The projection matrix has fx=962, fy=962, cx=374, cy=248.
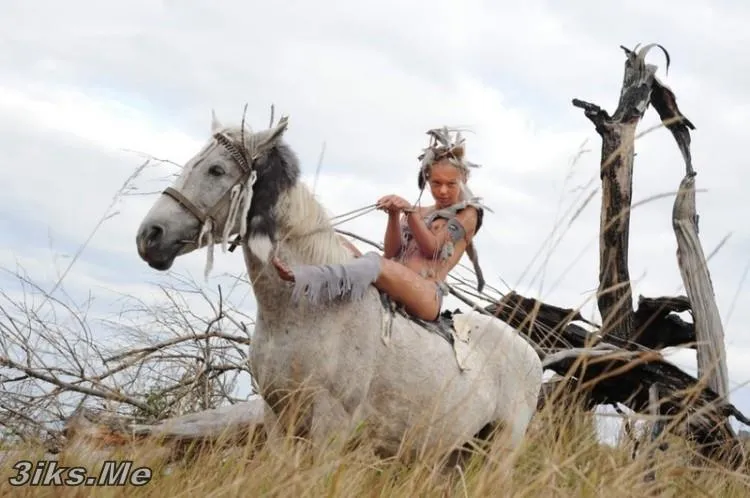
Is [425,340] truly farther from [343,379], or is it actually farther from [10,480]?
[10,480]

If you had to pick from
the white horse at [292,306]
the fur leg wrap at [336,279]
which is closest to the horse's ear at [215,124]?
the white horse at [292,306]

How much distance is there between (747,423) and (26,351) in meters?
5.20

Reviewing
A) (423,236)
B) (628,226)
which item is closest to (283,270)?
(423,236)

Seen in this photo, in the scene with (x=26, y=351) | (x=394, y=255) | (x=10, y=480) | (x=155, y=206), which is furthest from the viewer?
(x=26, y=351)

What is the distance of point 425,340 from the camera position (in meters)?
4.38

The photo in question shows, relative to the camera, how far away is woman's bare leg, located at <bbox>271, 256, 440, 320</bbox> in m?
4.30

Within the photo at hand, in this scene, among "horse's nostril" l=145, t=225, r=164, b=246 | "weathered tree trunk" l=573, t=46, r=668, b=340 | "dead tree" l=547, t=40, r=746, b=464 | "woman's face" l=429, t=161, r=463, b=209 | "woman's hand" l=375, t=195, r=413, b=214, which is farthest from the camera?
"weathered tree trunk" l=573, t=46, r=668, b=340

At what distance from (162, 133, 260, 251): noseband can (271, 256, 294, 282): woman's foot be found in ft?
0.75

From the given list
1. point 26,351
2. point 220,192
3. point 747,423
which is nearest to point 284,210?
point 220,192

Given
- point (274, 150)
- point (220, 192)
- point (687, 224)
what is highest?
point (687, 224)

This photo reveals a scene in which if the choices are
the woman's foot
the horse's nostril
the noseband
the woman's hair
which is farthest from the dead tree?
the horse's nostril

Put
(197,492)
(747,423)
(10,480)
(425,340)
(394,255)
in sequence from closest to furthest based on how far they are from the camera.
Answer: (197,492)
(10,480)
(425,340)
(394,255)
(747,423)

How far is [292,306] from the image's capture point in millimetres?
4012

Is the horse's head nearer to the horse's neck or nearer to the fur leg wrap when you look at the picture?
the horse's neck
